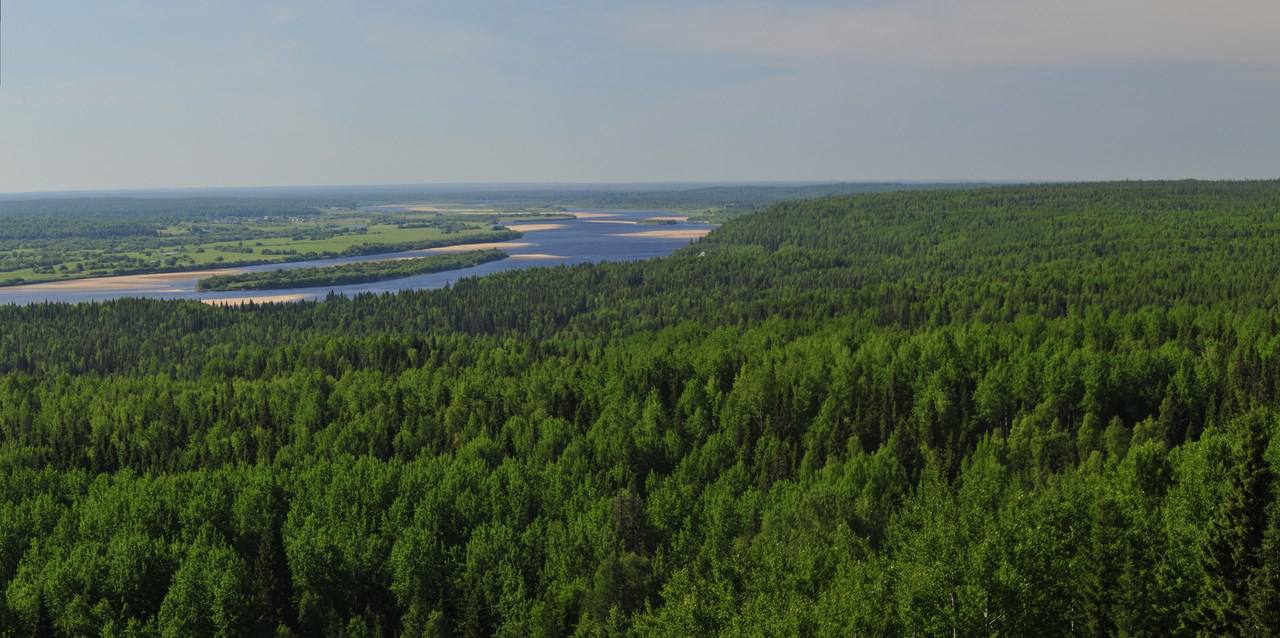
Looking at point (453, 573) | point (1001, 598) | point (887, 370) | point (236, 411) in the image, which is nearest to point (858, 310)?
point (887, 370)

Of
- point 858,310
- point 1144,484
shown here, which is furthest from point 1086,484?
point 858,310

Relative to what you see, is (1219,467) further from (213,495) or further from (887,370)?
(213,495)

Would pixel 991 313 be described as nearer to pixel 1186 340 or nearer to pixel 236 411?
pixel 1186 340

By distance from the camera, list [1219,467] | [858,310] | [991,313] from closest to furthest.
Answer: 1. [1219,467]
2. [991,313]
3. [858,310]

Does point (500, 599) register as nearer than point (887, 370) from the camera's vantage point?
Yes

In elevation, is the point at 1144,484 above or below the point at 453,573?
above

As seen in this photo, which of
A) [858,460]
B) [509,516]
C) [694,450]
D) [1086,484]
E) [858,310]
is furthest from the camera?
[858,310]
